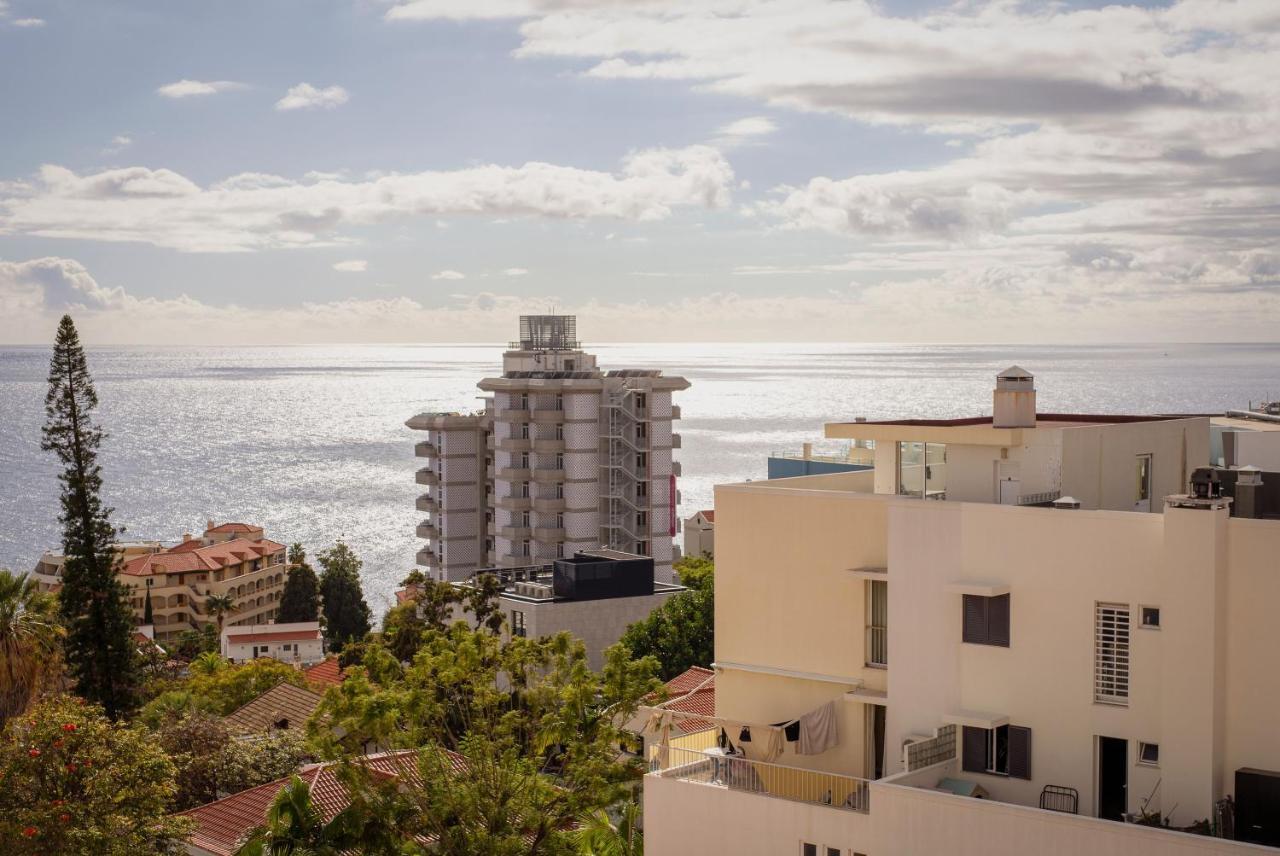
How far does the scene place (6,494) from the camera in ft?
611

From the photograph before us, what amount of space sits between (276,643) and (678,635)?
47.4 m

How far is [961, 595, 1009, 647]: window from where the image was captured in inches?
666

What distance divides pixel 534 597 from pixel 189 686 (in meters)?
14.1

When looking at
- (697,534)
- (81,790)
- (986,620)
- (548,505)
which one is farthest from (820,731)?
(697,534)

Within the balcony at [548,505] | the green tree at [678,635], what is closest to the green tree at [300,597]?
the balcony at [548,505]

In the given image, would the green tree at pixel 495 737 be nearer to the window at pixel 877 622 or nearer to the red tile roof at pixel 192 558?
the window at pixel 877 622

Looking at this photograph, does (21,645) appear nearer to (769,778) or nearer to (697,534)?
(769,778)

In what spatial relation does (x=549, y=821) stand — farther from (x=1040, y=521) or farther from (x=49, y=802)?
(x=1040, y=521)

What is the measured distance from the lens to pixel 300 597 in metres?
101

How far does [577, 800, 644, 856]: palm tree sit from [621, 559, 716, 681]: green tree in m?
25.0

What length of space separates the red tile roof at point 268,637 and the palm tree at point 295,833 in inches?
2694

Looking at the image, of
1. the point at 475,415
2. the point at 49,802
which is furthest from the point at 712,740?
the point at 475,415

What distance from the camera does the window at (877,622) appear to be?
18.3 m

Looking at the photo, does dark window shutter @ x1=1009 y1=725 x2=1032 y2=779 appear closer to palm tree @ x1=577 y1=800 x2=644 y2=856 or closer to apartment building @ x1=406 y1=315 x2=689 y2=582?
palm tree @ x1=577 y1=800 x2=644 y2=856
